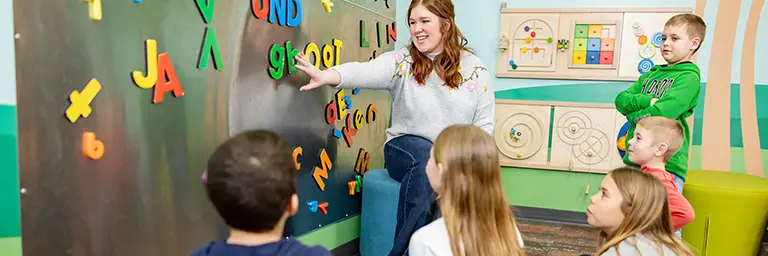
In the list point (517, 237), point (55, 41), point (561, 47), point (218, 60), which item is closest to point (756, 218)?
point (561, 47)

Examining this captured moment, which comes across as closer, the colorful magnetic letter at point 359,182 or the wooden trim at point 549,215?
the colorful magnetic letter at point 359,182

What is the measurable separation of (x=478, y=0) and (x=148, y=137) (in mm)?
2579

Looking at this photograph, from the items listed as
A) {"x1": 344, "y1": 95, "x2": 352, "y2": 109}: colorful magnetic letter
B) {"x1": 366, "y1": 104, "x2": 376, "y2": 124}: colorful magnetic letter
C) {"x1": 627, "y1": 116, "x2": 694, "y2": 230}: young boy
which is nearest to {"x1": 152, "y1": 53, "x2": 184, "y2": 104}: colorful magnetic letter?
{"x1": 344, "y1": 95, "x2": 352, "y2": 109}: colorful magnetic letter

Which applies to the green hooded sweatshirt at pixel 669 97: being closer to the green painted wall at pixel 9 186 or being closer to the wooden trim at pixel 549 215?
the wooden trim at pixel 549 215

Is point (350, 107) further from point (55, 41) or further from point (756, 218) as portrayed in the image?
point (756, 218)

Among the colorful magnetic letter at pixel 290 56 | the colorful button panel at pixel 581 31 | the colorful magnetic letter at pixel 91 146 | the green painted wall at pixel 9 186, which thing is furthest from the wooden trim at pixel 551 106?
the green painted wall at pixel 9 186

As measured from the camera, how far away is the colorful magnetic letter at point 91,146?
54.5 inches

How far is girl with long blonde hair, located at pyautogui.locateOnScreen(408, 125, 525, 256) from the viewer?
1363 millimetres

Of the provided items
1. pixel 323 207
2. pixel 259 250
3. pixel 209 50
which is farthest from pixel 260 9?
pixel 259 250

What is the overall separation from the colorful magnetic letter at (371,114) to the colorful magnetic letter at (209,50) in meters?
1.26

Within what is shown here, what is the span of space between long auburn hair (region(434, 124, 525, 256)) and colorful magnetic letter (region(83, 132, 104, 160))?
874 mm

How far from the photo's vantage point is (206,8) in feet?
5.74

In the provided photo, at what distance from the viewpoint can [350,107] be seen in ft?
9.12

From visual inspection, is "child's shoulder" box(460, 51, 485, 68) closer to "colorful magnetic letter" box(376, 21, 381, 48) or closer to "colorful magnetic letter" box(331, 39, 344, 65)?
"colorful magnetic letter" box(331, 39, 344, 65)
